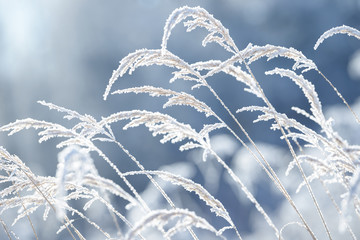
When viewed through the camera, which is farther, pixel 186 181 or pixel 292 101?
pixel 292 101

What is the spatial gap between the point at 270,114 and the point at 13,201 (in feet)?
4.59

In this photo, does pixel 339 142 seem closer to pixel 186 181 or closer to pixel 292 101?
pixel 186 181

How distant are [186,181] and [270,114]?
1.87 feet

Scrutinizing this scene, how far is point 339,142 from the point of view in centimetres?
137

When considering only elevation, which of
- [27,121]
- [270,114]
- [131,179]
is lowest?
[270,114]

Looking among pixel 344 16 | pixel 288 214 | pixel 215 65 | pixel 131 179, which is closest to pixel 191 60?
pixel 131 179

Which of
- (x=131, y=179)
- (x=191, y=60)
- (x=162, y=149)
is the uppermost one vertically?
(x=191, y=60)

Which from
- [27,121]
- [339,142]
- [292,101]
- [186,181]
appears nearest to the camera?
[339,142]

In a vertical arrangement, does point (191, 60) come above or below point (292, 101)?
above

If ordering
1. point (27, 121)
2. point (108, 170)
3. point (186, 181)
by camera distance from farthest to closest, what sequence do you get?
point (108, 170) → point (27, 121) → point (186, 181)

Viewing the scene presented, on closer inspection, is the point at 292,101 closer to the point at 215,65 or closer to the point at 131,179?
the point at 131,179

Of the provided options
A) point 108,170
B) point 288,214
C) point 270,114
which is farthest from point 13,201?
point 108,170

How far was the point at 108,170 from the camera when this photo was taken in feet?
62.2

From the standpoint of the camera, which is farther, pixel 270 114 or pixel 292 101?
pixel 292 101
